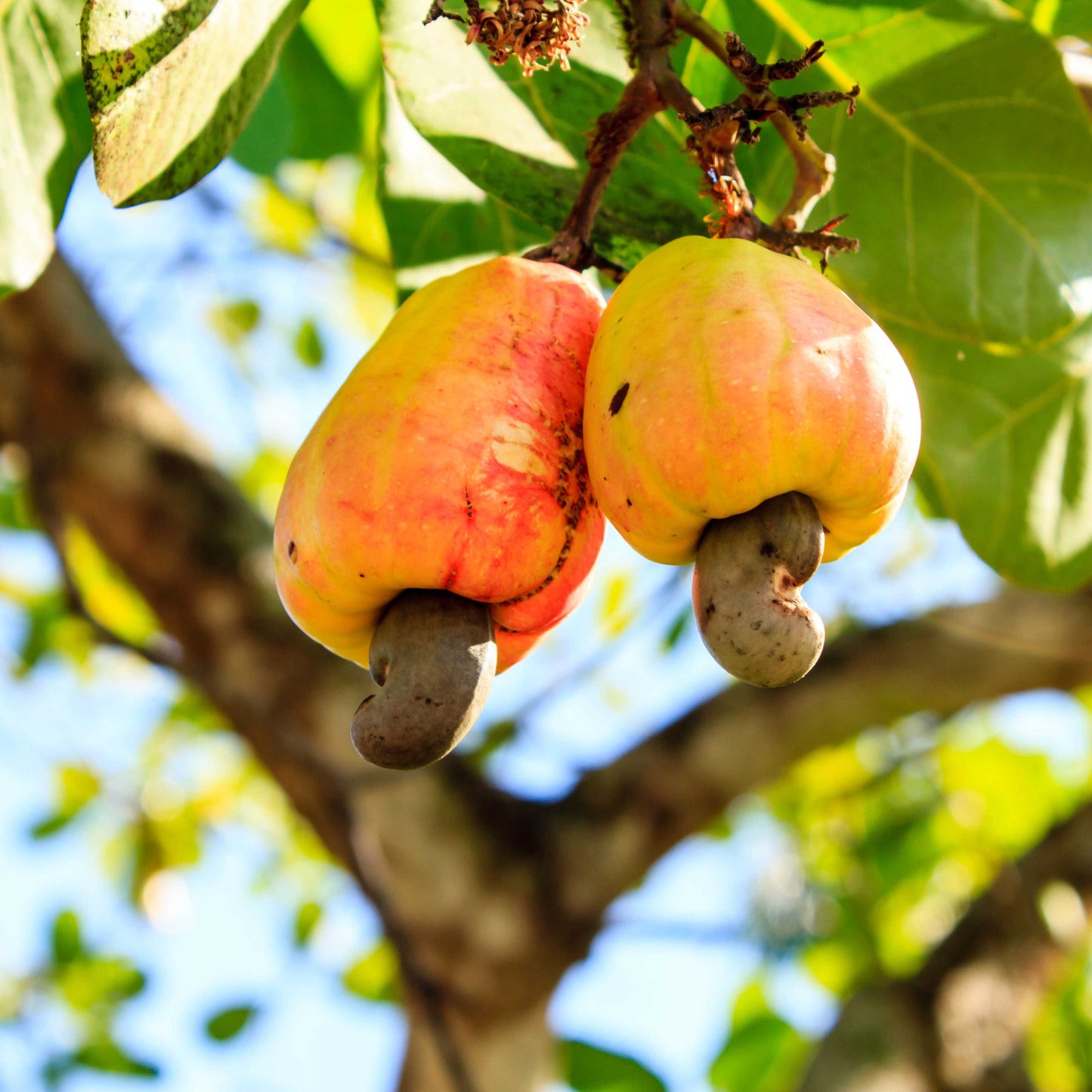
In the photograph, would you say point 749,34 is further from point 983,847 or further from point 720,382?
point 983,847

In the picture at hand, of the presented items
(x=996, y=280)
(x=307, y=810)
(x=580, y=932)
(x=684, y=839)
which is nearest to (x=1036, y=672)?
(x=684, y=839)

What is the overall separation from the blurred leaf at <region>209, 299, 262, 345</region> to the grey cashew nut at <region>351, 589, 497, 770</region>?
3051mm

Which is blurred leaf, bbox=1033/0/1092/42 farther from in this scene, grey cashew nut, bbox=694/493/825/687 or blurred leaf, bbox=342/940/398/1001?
blurred leaf, bbox=342/940/398/1001

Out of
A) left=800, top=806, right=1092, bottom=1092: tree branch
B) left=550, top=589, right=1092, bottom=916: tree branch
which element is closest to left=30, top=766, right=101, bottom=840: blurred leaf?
left=550, top=589, right=1092, bottom=916: tree branch

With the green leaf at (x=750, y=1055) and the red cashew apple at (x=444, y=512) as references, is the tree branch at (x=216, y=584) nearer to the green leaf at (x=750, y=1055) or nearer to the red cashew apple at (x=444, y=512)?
the green leaf at (x=750, y=1055)

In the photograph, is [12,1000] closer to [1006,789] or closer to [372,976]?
[372,976]

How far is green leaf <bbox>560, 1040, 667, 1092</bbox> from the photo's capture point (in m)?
2.32

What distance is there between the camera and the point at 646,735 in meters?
2.69

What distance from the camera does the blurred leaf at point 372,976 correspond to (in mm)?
3496

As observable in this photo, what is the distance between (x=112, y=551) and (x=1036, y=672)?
76.8 inches

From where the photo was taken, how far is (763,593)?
27.6 inches

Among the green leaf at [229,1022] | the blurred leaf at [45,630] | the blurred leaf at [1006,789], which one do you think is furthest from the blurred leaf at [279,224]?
the blurred leaf at [1006,789]

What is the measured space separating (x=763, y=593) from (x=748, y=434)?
92 mm

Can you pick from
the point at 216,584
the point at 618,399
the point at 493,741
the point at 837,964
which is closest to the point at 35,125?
the point at 618,399
